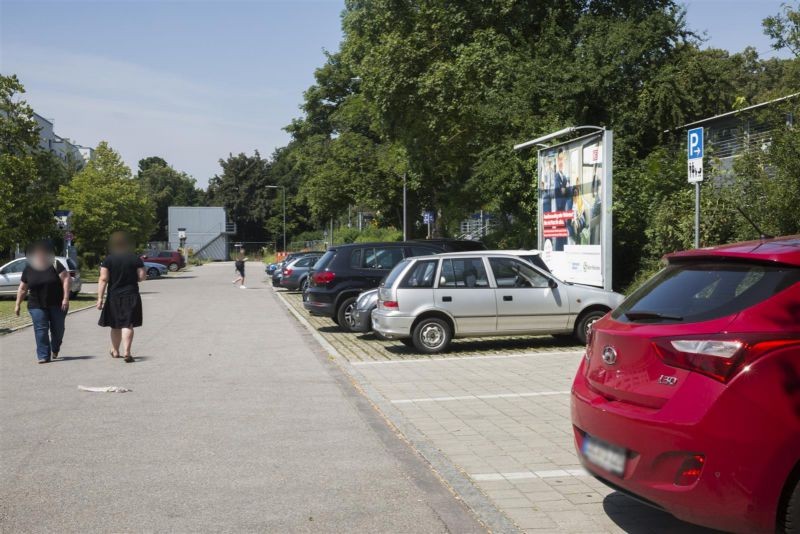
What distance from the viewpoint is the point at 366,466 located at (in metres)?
6.30

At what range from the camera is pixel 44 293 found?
474 inches

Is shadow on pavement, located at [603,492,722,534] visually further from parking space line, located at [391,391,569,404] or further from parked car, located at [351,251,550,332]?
parked car, located at [351,251,550,332]

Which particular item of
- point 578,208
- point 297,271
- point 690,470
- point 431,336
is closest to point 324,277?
point 431,336

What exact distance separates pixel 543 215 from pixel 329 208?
28652mm

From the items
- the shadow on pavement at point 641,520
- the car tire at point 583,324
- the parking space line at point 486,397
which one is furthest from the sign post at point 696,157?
the shadow on pavement at point 641,520

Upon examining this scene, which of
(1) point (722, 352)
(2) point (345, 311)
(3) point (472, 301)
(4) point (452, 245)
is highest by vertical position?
(4) point (452, 245)

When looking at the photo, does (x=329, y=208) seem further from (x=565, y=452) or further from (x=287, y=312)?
(x=565, y=452)

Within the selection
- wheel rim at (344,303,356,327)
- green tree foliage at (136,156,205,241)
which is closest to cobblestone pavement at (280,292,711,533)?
wheel rim at (344,303,356,327)

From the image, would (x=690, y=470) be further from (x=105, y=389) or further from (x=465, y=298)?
(x=465, y=298)

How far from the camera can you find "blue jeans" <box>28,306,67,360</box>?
12.0 m

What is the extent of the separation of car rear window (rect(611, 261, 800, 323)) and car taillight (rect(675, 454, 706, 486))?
2.29 ft

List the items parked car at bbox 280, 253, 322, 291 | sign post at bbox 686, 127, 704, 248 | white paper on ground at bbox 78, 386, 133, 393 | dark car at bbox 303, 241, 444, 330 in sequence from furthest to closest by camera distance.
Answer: parked car at bbox 280, 253, 322, 291
dark car at bbox 303, 241, 444, 330
sign post at bbox 686, 127, 704, 248
white paper on ground at bbox 78, 386, 133, 393

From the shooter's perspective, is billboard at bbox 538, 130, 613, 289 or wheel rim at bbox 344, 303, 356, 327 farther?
wheel rim at bbox 344, 303, 356, 327

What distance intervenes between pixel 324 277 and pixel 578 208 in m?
5.41
